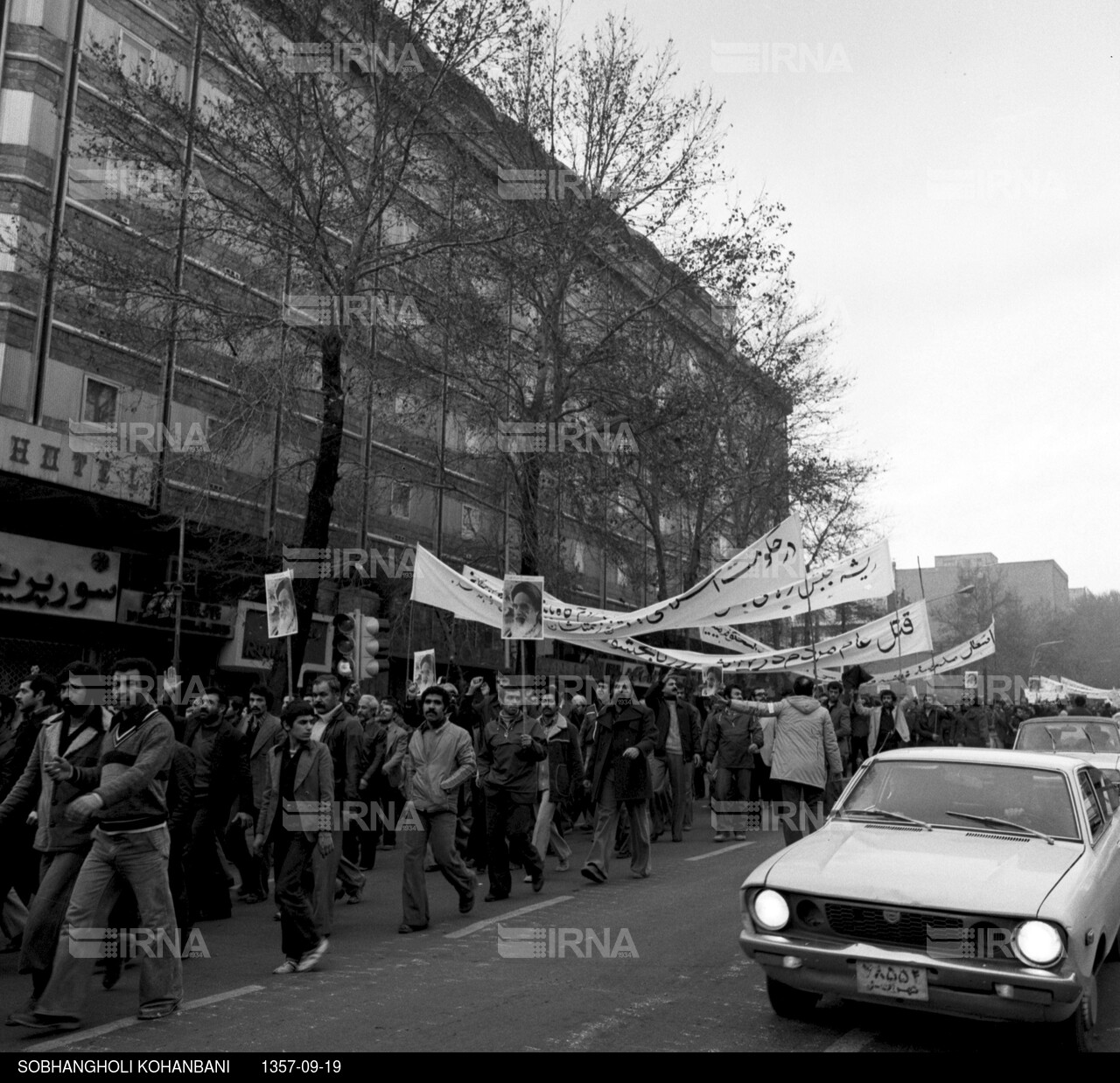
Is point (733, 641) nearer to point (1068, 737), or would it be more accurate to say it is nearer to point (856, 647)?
point (856, 647)

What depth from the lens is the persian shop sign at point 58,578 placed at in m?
19.6

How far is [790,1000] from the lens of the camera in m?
6.00

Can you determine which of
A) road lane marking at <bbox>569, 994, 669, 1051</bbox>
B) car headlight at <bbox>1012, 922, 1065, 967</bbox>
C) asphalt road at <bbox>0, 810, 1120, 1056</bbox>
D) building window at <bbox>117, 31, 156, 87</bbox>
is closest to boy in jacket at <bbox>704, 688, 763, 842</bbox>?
asphalt road at <bbox>0, 810, 1120, 1056</bbox>

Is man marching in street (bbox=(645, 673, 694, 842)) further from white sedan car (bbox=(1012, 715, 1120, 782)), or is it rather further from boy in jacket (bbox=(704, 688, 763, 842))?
white sedan car (bbox=(1012, 715, 1120, 782))

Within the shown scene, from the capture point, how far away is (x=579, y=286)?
25.5m

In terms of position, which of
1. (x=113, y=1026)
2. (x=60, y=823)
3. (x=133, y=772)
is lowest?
(x=113, y=1026)

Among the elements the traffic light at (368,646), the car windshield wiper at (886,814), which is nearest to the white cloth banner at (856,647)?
the traffic light at (368,646)

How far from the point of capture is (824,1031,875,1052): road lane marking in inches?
217

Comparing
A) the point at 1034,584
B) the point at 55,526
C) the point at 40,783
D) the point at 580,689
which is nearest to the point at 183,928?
the point at 40,783

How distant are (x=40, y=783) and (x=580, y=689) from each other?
18.2 meters

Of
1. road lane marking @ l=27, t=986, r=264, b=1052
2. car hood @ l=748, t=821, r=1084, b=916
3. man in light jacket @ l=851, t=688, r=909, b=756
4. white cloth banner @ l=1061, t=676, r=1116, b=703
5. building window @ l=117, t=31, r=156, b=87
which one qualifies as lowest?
road lane marking @ l=27, t=986, r=264, b=1052

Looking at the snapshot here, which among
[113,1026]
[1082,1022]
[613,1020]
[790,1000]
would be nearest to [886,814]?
[790,1000]

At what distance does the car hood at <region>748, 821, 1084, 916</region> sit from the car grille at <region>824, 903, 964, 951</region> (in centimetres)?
6

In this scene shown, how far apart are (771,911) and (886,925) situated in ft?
1.83
